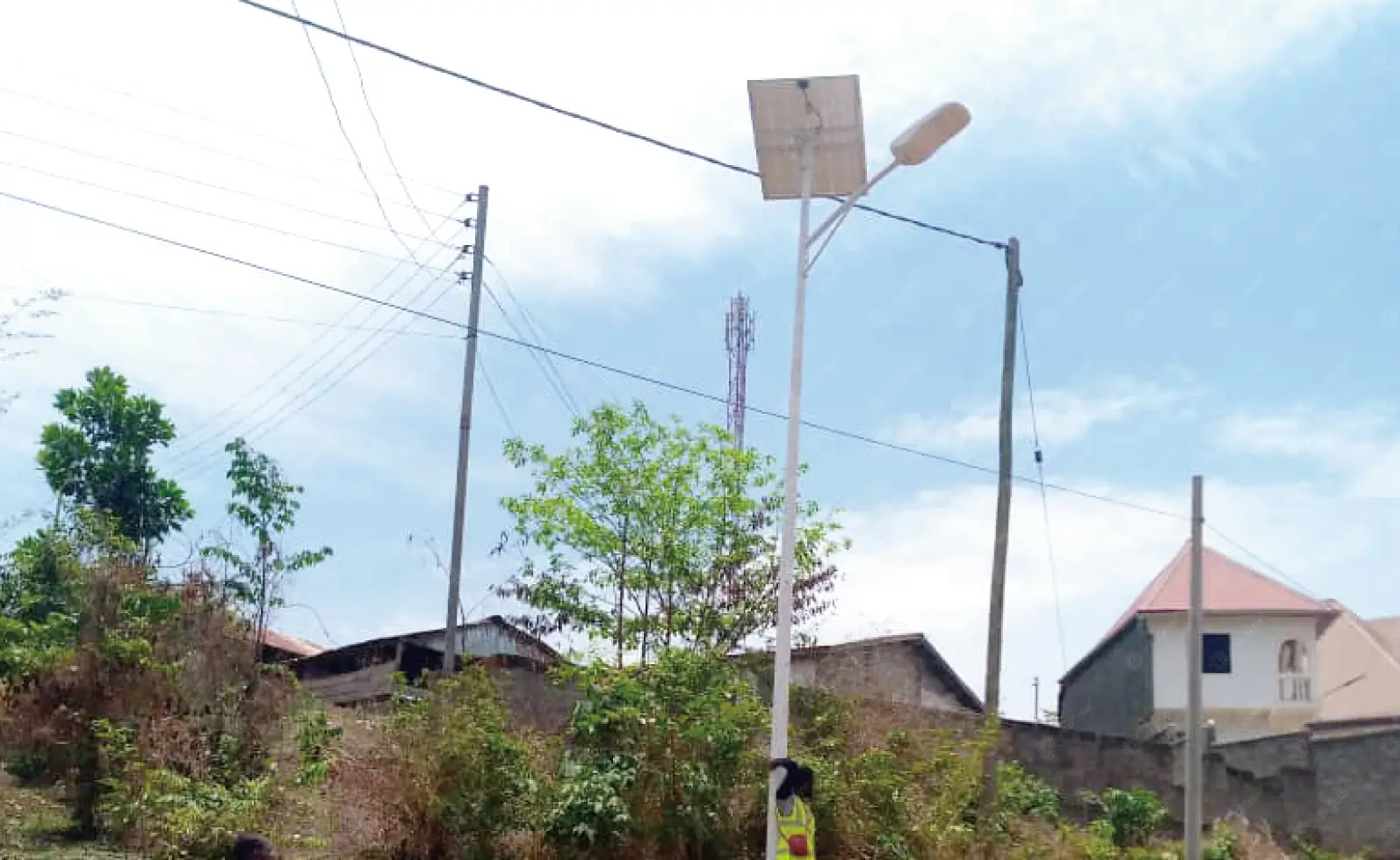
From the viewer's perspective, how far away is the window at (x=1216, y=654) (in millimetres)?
32562

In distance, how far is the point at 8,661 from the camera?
16750 mm

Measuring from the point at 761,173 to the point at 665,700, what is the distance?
18.8 ft

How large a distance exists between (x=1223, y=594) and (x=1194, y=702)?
595 inches

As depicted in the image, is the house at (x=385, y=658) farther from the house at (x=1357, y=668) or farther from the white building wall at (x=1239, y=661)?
the house at (x=1357, y=668)

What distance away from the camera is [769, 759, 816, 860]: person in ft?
32.2

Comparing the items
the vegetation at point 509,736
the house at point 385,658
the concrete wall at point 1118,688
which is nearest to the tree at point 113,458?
the house at point 385,658

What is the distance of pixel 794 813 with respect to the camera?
32.6 ft

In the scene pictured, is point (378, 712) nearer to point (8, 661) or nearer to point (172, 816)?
point (172, 816)

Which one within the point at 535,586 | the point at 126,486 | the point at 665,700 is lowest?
the point at 665,700

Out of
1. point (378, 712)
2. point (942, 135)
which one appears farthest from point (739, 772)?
point (942, 135)

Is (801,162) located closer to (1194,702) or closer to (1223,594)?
(1194,702)

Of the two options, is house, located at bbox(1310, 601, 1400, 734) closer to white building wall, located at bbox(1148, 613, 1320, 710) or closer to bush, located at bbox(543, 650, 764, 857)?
white building wall, located at bbox(1148, 613, 1320, 710)

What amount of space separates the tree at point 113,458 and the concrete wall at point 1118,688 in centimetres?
2069

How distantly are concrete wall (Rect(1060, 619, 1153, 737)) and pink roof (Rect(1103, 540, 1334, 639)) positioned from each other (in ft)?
1.89
